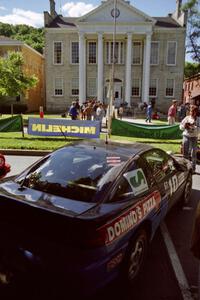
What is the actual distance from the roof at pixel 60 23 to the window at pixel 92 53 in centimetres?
334

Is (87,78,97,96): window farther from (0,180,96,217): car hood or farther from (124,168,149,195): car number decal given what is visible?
(0,180,96,217): car hood

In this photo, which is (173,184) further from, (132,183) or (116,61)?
(116,61)

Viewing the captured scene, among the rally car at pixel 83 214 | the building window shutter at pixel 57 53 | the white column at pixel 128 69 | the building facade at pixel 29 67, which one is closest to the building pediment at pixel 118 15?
the white column at pixel 128 69

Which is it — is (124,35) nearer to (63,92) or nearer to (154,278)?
(63,92)

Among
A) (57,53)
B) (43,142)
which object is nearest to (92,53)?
(57,53)

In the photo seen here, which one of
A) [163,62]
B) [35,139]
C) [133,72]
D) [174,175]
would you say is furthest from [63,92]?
[174,175]

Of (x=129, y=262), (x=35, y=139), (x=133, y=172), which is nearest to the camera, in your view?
(x=129, y=262)

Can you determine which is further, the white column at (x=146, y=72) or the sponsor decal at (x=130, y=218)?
the white column at (x=146, y=72)

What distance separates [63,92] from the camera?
3562cm

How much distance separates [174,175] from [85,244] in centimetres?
275

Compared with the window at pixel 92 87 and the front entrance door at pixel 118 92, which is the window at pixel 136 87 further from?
the window at pixel 92 87

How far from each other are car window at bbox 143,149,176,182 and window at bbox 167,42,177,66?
106ft

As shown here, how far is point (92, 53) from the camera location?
1373 inches

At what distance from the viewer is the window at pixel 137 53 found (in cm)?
3453
